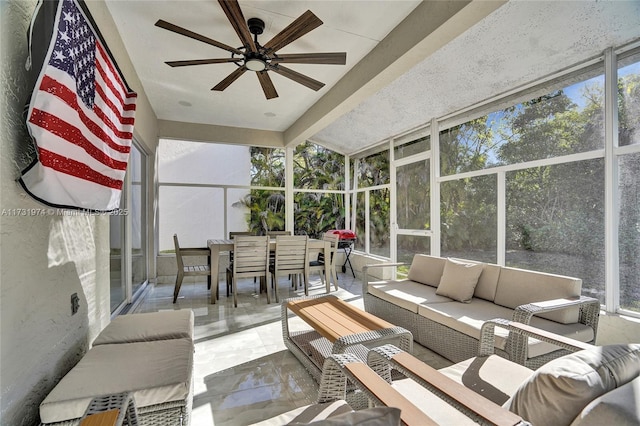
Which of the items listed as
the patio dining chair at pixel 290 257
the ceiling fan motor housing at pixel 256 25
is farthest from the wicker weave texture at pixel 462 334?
the ceiling fan motor housing at pixel 256 25

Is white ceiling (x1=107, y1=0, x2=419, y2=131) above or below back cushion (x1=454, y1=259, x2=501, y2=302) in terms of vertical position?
above

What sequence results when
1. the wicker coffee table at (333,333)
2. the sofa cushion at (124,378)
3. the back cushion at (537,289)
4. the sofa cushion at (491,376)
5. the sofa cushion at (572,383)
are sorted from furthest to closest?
the back cushion at (537,289) < the wicker coffee table at (333,333) < the sofa cushion at (491,376) < the sofa cushion at (124,378) < the sofa cushion at (572,383)

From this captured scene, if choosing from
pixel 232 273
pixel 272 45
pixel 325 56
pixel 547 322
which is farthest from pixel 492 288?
pixel 232 273

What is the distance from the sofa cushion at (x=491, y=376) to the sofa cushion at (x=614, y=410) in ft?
2.07

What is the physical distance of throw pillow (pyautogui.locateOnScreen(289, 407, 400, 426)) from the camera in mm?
688

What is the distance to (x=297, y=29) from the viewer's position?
253 centimetres

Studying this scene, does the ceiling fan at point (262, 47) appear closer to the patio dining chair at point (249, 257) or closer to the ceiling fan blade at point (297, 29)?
the ceiling fan blade at point (297, 29)

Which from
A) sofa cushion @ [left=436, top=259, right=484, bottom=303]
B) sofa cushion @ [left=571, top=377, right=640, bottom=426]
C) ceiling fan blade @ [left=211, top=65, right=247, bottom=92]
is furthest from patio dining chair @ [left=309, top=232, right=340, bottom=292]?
sofa cushion @ [left=571, top=377, right=640, bottom=426]

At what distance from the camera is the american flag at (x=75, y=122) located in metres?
1.32

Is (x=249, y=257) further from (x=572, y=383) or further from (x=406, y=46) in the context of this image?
(x=572, y=383)

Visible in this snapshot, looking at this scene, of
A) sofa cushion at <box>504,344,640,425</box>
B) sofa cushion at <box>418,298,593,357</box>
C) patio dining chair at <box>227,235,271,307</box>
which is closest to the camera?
sofa cushion at <box>504,344,640,425</box>

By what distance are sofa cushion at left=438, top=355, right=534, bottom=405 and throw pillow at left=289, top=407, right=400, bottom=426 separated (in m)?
0.95

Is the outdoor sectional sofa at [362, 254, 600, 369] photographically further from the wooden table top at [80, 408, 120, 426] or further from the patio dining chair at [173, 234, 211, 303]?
the patio dining chair at [173, 234, 211, 303]

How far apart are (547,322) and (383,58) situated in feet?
9.65
